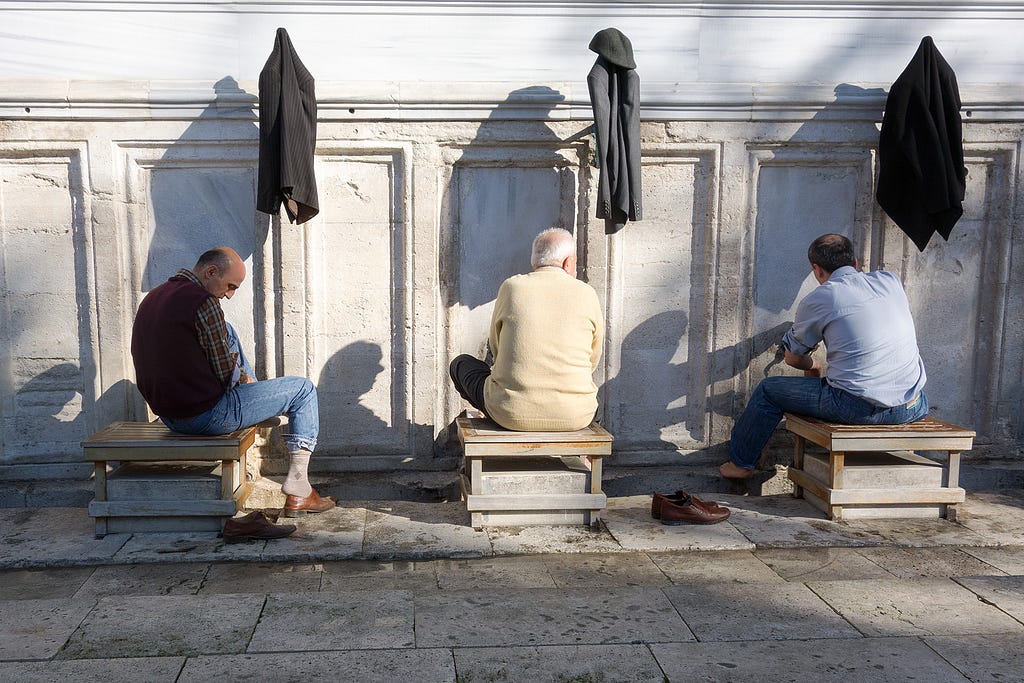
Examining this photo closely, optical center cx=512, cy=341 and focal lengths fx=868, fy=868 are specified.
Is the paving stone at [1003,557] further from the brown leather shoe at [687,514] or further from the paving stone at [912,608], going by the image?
the brown leather shoe at [687,514]

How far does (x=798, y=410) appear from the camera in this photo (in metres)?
4.71

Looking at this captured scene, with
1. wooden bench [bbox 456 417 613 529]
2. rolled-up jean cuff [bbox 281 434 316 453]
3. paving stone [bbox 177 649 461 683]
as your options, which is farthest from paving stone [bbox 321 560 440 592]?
rolled-up jean cuff [bbox 281 434 316 453]

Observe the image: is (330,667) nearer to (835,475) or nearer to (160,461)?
(160,461)

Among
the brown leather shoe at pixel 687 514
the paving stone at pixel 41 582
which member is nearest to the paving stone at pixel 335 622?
the paving stone at pixel 41 582

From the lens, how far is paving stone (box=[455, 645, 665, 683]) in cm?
289

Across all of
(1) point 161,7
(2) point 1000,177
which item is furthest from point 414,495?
(2) point 1000,177

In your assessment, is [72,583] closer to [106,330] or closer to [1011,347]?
[106,330]

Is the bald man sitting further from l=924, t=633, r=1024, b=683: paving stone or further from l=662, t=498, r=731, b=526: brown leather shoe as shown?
l=924, t=633, r=1024, b=683: paving stone

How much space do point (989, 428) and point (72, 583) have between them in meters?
5.16

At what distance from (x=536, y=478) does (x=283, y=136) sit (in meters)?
2.18

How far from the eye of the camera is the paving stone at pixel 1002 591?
11.4ft

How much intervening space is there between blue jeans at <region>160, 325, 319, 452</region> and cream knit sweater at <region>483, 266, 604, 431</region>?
3.23ft

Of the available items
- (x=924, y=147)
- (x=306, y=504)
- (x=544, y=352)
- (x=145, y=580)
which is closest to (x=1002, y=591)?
(x=544, y=352)

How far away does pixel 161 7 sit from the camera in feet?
15.7
